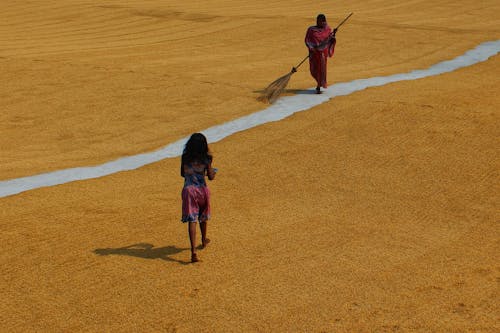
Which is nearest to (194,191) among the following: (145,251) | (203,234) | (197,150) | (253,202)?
(197,150)

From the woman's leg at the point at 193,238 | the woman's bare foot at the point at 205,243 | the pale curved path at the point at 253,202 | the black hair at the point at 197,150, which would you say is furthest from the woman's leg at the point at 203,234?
the black hair at the point at 197,150

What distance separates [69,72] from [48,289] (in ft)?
46.1

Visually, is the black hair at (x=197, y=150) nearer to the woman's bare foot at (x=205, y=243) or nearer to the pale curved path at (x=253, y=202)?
the woman's bare foot at (x=205, y=243)

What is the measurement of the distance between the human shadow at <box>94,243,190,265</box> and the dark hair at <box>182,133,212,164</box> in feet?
4.04

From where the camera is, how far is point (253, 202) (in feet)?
40.4

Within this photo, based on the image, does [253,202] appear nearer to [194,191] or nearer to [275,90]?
[194,191]

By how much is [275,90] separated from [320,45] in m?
1.58

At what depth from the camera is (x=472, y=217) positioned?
1149 cm

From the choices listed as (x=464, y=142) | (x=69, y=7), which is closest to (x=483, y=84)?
(x=464, y=142)

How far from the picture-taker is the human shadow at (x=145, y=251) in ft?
33.0

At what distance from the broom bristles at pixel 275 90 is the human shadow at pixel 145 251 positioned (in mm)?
9357

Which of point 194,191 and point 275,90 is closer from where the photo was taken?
point 194,191

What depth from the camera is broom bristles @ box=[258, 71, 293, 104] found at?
760 inches

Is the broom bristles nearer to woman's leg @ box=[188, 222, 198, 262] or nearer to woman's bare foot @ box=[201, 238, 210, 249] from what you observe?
woman's bare foot @ box=[201, 238, 210, 249]
